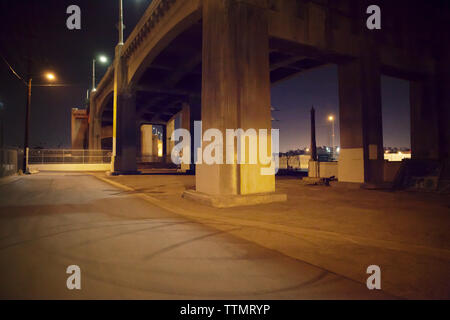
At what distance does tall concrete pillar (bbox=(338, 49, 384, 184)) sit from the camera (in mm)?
13883

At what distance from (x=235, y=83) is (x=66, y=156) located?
34.8 m

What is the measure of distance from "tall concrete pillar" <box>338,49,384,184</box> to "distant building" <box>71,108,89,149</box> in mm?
57411

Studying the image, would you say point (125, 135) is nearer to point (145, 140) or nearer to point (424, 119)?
point (424, 119)

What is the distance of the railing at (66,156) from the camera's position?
35.1 metres

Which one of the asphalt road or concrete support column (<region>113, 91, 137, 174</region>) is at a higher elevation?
concrete support column (<region>113, 91, 137, 174</region>)

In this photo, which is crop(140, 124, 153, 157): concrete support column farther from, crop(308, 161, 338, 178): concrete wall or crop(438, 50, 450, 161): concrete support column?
crop(438, 50, 450, 161): concrete support column

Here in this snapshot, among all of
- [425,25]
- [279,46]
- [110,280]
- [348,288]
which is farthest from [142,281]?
[425,25]

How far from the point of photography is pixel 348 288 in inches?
117

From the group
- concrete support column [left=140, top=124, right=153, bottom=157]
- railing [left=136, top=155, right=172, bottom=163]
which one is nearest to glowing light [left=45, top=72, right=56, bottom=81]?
railing [left=136, top=155, right=172, bottom=163]

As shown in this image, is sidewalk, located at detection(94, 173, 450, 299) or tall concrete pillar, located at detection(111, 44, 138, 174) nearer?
sidewalk, located at detection(94, 173, 450, 299)

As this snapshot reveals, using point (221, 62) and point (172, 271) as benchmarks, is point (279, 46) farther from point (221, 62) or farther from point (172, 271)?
point (172, 271)

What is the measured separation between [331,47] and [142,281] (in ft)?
43.2

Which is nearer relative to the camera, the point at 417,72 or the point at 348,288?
the point at 348,288
